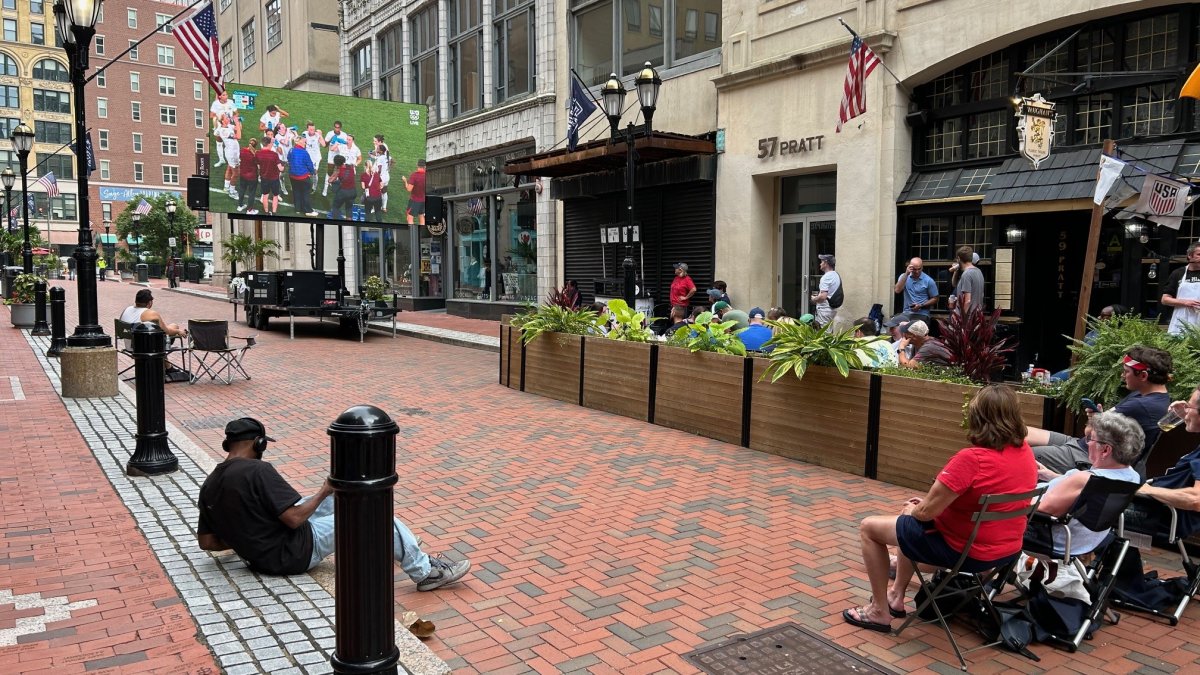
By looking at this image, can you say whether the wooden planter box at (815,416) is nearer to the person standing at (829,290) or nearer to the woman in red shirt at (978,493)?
the woman in red shirt at (978,493)

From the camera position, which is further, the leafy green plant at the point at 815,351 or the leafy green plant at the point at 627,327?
the leafy green plant at the point at 627,327

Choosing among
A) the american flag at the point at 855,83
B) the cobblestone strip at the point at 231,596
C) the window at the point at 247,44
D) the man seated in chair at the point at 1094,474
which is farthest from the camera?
the window at the point at 247,44

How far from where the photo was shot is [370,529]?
2.96 meters

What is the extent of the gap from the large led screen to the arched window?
78.7m

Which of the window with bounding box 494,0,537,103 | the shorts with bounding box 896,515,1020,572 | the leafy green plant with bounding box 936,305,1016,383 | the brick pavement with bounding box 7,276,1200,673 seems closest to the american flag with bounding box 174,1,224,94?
the window with bounding box 494,0,537,103

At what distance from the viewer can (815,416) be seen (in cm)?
760

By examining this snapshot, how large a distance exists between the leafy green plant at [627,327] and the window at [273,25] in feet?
114

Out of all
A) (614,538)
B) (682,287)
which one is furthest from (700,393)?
(682,287)

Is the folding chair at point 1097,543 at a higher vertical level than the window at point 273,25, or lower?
lower

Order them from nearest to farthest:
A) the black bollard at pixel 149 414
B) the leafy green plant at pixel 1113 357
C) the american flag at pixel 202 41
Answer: the leafy green plant at pixel 1113 357, the black bollard at pixel 149 414, the american flag at pixel 202 41

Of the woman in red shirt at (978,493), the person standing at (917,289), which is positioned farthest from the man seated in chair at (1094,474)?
the person standing at (917,289)

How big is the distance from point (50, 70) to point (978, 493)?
10123cm

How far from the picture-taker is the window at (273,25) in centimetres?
3922

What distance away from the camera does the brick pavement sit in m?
4.08
